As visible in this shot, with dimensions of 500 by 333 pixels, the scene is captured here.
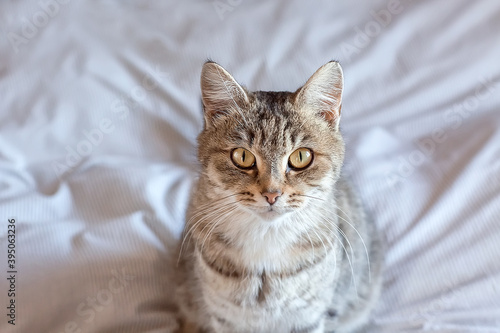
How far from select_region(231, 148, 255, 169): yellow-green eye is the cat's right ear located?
0.10 meters

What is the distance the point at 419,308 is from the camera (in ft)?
4.43

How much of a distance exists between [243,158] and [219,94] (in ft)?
0.55

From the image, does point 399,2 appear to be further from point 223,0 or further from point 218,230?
point 218,230

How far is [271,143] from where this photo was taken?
1.05 m

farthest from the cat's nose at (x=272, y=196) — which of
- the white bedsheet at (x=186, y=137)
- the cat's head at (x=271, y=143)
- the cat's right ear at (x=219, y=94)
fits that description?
the white bedsheet at (x=186, y=137)

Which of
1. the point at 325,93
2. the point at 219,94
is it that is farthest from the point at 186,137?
the point at 325,93

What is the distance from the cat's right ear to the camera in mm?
1091

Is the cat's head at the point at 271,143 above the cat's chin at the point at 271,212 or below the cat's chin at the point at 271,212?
above

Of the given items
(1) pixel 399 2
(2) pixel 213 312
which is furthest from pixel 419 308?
(1) pixel 399 2

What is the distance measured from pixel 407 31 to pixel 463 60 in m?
0.22

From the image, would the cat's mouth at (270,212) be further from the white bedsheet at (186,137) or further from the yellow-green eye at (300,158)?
the white bedsheet at (186,137)

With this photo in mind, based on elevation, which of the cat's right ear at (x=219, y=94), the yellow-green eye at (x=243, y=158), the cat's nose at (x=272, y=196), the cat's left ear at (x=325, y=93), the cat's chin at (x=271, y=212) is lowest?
the cat's chin at (x=271, y=212)

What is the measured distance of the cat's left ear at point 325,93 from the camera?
1080 millimetres

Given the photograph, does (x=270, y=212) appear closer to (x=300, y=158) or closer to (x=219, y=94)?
(x=300, y=158)
